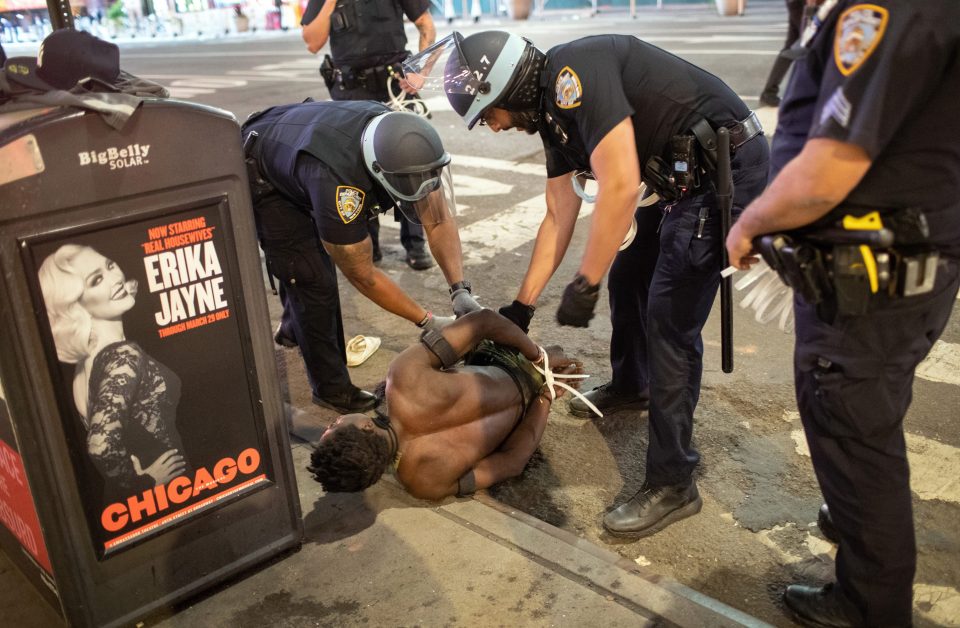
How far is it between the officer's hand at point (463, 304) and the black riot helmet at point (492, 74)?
0.83m

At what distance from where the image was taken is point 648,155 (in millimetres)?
2867

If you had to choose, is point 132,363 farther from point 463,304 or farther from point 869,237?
point 869,237

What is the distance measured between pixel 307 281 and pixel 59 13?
1426 mm

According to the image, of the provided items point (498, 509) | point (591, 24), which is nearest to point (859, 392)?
point (498, 509)

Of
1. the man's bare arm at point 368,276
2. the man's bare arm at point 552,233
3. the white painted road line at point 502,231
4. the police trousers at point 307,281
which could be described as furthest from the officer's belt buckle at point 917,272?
the white painted road line at point 502,231

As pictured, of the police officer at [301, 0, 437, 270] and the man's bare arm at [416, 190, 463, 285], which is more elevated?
the police officer at [301, 0, 437, 270]

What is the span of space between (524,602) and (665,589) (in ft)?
1.35

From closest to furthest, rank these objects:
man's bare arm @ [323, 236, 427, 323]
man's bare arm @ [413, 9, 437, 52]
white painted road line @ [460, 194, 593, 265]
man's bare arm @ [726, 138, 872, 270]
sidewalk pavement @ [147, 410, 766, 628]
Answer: man's bare arm @ [726, 138, 872, 270] < sidewalk pavement @ [147, 410, 766, 628] < man's bare arm @ [323, 236, 427, 323] < white painted road line @ [460, 194, 593, 265] < man's bare arm @ [413, 9, 437, 52]

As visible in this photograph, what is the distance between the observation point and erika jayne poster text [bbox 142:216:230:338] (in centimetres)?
229

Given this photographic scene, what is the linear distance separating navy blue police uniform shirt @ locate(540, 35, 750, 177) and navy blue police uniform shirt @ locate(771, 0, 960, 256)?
70 cm

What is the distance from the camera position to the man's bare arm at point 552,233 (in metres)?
3.27

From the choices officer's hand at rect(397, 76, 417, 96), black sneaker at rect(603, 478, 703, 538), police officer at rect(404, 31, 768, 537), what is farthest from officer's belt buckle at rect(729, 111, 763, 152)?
officer's hand at rect(397, 76, 417, 96)

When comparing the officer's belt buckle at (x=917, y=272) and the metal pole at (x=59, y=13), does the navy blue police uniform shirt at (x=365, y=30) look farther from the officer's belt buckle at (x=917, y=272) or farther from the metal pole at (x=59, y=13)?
the officer's belt buckle at (x=917, y=272)

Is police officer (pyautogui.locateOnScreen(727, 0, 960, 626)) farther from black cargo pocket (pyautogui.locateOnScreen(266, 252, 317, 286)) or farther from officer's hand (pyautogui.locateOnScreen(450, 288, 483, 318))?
black cargo pocket (pyautogui.locateOnScreen(266, 252, 317, 286))
